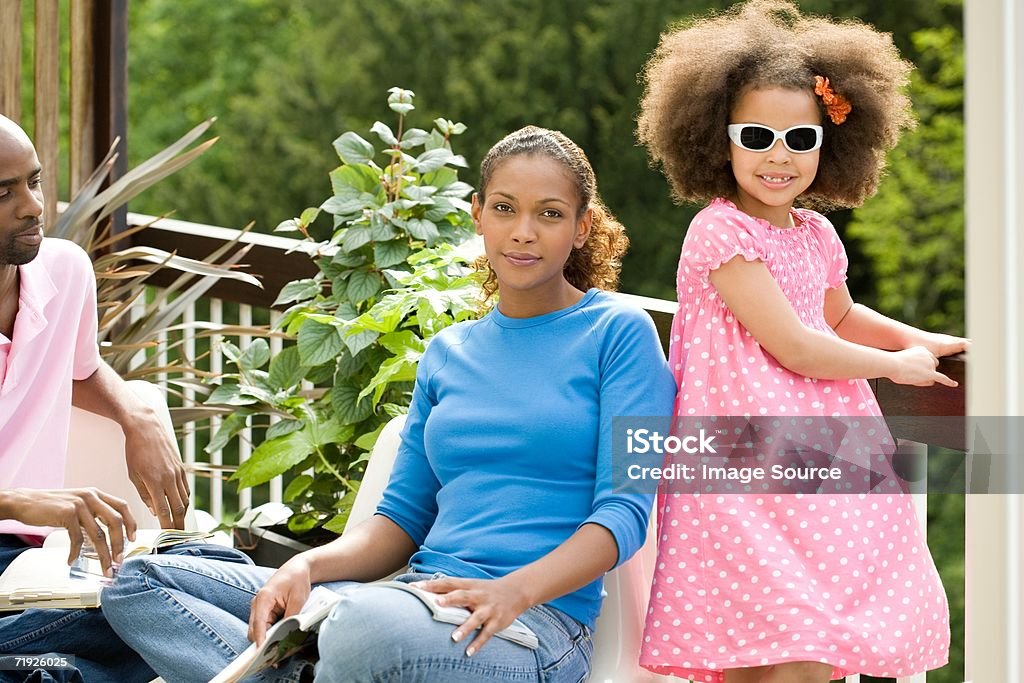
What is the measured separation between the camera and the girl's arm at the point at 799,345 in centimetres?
183

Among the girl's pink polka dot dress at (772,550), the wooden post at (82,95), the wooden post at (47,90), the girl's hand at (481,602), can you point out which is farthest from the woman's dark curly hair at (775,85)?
the wooden post at (82,95)

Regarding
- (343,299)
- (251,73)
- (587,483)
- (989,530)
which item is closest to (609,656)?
(587,483)

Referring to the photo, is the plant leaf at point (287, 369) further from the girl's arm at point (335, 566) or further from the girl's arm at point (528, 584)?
the girl's arm at point (528, 584)

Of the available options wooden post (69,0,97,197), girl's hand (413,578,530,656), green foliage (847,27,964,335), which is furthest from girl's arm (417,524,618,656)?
green foliage (847,27,964,335)

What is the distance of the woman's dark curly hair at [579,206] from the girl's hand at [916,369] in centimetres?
48

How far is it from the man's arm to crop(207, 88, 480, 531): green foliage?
1.89ft

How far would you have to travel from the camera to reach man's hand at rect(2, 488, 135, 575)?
6.35ft

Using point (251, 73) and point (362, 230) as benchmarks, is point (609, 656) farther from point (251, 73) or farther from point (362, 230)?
point (251, 73)

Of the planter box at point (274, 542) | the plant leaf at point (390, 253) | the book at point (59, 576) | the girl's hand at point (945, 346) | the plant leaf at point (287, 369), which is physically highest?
the plant leaf at point (390, 253)

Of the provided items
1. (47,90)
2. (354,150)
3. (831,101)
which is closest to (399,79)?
(47,90)

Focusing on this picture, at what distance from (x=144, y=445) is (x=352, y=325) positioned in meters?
0.66

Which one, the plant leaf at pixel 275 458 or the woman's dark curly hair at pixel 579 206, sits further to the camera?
the plant leaf at pixel 275 458

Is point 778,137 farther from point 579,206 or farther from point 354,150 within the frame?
Result: point 354,150

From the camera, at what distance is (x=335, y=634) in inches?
66.0
